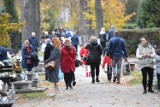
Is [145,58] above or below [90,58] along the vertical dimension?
below

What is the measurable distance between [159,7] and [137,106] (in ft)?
73.2

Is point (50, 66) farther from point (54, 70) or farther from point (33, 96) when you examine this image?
point (33, 96)

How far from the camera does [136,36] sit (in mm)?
31719

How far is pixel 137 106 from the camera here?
14.6 m

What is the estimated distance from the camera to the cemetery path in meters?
15.2

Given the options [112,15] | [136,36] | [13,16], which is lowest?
[136,36]

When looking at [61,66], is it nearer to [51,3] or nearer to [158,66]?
[158,66]

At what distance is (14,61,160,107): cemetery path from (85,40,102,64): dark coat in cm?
105

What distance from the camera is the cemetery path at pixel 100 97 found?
15.2 meters

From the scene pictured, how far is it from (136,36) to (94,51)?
35.4 ft

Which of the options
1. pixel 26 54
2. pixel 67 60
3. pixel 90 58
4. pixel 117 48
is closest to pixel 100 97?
pixel 67 60

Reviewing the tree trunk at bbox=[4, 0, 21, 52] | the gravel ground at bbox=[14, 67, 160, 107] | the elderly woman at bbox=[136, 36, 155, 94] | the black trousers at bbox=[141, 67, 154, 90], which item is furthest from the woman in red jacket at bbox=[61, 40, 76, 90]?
the tree trunk at bbox=[4, 0, 21, 52]

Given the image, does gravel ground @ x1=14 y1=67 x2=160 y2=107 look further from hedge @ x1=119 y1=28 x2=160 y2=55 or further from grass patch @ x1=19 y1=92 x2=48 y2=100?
hedge @ x1=119 y1=28 x2=160 y2=55

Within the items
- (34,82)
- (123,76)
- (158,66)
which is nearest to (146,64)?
(158,66)
